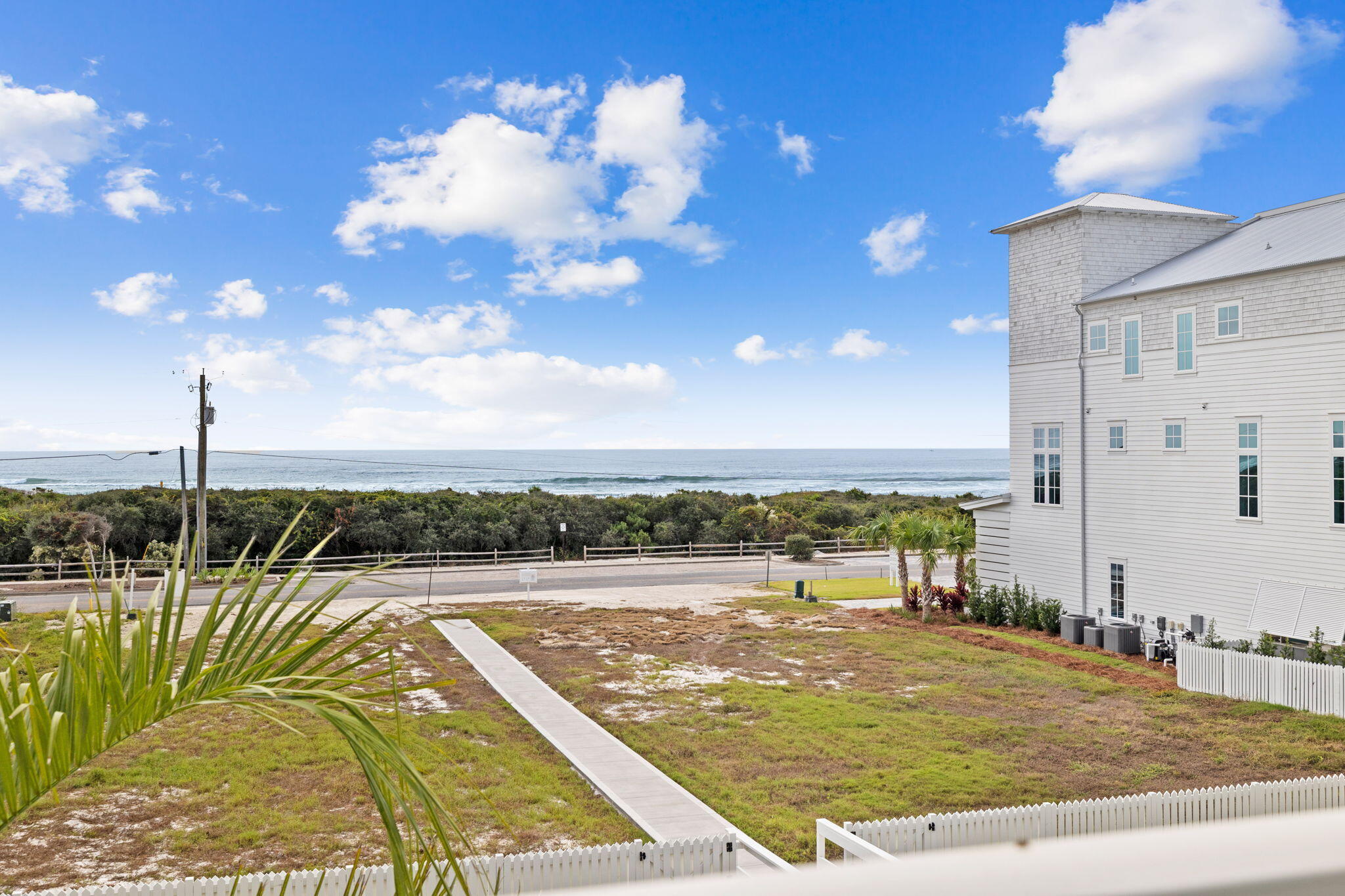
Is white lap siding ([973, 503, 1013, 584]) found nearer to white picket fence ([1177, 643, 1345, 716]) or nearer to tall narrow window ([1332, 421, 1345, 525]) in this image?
white picket fence ([1177, 643, 1345, 716])

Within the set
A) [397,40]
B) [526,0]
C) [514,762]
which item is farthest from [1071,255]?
[397,40]

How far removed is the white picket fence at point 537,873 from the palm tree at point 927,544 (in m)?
18.9

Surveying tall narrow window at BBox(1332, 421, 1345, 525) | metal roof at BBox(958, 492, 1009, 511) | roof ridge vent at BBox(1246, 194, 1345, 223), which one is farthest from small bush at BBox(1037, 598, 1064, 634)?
roof ridge vent at BBox(1246, 194, 1345, 223)

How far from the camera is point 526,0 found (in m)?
46.4

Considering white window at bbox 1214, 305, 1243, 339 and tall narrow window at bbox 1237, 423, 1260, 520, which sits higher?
white window at bbox 1214, 305, 1243, 339

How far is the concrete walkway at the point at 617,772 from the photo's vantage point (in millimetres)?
10344

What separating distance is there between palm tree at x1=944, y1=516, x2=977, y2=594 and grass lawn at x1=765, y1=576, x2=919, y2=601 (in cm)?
387

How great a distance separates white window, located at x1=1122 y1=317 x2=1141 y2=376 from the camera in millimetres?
22109

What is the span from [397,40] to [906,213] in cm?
5427

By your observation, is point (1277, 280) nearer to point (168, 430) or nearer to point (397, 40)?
point (397, 40)

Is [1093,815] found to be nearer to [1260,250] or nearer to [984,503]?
[1260,250]

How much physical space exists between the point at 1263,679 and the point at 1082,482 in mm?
7468

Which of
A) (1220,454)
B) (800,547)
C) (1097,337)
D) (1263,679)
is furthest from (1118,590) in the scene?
(800,547)

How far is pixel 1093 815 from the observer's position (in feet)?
30.8
